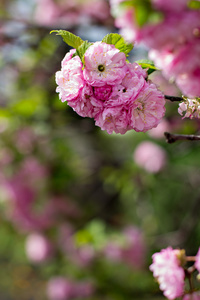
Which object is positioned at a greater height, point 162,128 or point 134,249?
point 162,128

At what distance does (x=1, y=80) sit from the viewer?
9.52 feet

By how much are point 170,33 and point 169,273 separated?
455mm

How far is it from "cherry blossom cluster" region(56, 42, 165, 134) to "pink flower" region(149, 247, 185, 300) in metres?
0.30

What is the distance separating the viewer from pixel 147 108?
622 mm

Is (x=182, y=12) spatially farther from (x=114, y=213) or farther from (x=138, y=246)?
(x=114, y=213)

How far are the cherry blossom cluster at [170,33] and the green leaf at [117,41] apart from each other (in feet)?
0.04

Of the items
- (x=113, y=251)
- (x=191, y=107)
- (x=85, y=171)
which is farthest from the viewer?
(x=85, y=171)

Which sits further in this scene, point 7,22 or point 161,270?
point 7,22

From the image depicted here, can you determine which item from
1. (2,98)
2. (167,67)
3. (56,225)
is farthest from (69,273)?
(167,67)

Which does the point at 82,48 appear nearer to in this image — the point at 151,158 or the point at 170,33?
the point at 170,33

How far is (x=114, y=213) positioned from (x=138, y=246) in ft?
3.47

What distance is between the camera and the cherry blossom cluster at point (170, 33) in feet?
2.04

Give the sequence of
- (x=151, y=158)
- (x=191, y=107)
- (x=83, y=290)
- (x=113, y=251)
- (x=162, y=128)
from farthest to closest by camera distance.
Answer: (x=83, y=290), (x=113, y=251), (x=151, y=158), (x=162, y=128), (x=191, y=107)

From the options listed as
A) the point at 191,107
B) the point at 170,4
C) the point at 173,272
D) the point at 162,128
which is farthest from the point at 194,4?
the point at 162,128
